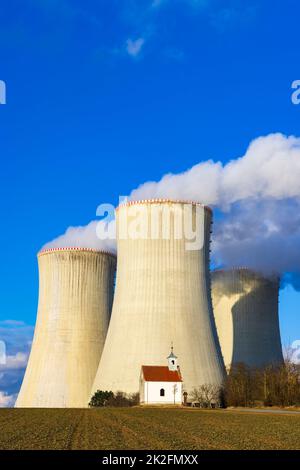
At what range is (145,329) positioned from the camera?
3444 centimetres

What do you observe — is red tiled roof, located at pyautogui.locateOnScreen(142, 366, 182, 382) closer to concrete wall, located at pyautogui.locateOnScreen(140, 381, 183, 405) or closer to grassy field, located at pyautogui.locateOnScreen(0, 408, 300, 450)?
concrete wall, located at pyautogui.locateOnScreen(140, 381, 183, 405)

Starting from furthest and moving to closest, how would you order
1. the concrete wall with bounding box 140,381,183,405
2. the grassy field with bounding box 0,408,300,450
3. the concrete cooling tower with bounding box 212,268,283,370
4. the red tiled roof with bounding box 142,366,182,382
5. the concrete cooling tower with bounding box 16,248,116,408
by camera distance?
the concrete cooling tower with bounding box 212,268,283,370 → the concrete cooling tower with bounding box 16,248,116,408 → the concrete wall with bounding box 140,381,183,405 → the red tiled roof with bounding box 142,366,182,382 → the grassy field with bounding box 0,408,300,450

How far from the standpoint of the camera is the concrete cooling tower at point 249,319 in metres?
43.7

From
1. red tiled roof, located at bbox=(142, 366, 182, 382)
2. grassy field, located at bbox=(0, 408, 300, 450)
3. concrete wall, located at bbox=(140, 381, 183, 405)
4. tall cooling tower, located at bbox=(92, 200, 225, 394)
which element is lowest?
grassy field, located at bbox=(0, 408, 300, 450)

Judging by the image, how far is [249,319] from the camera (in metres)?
44.1

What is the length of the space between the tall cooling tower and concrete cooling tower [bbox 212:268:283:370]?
8788 millimetres

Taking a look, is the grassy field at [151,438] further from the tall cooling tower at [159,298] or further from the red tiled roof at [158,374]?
the red tiled roof at [158,374]

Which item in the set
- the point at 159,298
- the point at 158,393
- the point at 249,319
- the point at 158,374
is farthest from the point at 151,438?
the point at 249,319

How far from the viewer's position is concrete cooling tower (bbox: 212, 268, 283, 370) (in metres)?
43.7

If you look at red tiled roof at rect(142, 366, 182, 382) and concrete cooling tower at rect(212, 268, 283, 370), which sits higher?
concrete cooling tower at rect(212, 268, 283, 370)

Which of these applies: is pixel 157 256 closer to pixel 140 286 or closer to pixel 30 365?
pixel 140 286

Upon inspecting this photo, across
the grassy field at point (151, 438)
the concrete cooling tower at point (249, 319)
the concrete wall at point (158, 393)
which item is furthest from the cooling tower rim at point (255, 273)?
the grassy field at point (151, 438)

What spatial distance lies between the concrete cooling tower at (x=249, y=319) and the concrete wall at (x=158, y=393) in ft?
29.5

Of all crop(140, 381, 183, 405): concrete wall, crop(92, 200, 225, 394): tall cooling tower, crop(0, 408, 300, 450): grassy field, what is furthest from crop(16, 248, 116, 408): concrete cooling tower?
crop(0, 408, 300, 450): grassy field
